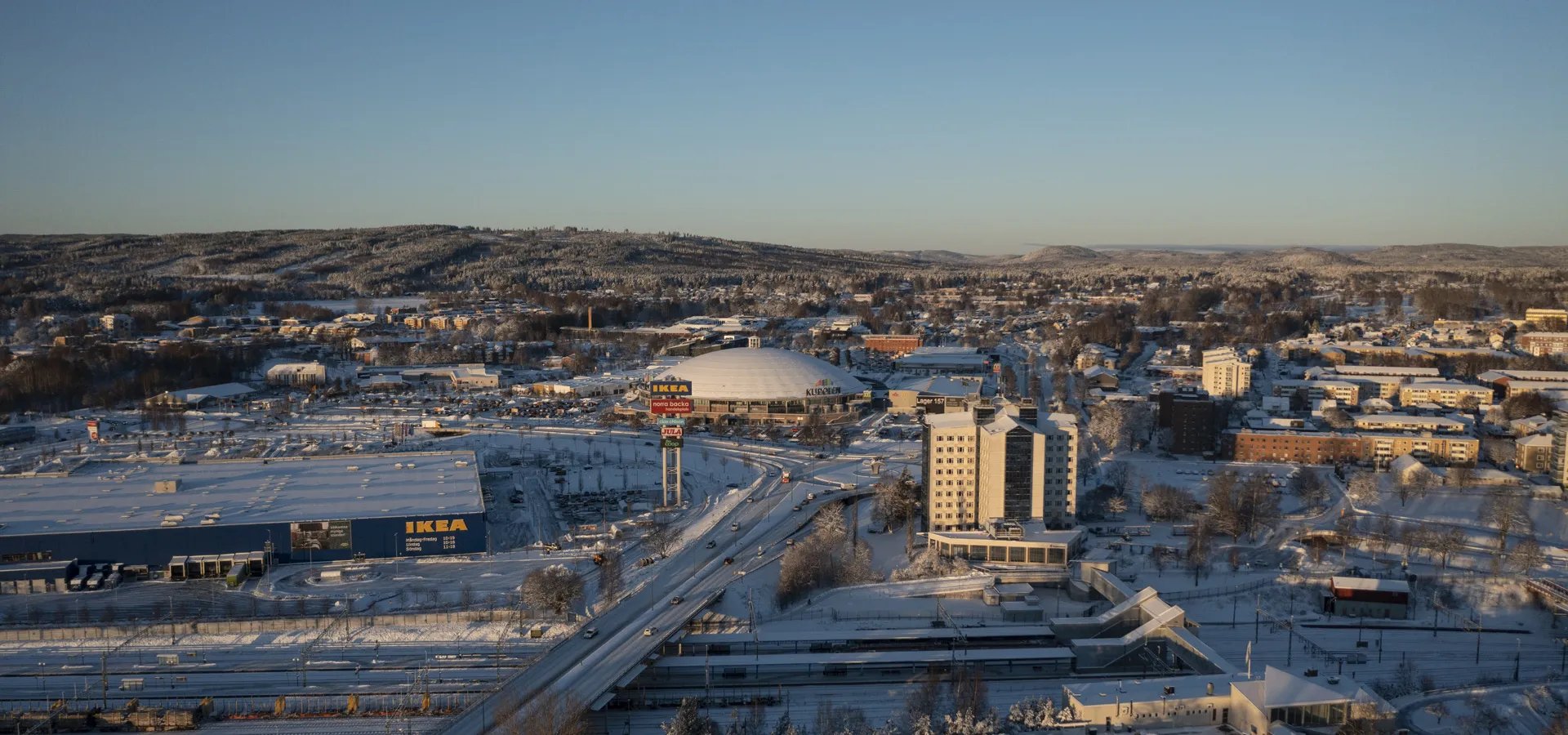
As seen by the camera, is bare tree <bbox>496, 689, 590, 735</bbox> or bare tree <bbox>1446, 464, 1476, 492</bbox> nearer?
bare tree <bbox>496, 689, 590, 735</bbox>

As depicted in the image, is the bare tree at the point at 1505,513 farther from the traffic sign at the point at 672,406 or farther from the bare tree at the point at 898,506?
the traffic sign at the point at 672,406

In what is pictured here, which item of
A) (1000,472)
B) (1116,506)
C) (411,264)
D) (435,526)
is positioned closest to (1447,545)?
(1116,506)

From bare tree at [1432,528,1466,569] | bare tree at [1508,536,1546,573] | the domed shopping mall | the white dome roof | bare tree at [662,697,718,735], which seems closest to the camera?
bare tree at [662,697,718,735]

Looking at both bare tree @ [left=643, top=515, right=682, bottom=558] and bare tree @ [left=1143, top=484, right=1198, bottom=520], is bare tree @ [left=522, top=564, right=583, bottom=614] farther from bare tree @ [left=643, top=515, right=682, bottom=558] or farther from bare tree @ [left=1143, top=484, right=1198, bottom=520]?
bare tree @ [left=1143, top=484, right=1198, bottom=520]

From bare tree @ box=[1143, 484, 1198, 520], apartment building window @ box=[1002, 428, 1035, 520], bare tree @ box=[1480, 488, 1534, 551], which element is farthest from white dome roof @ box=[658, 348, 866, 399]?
bare tree @ box=[1480, 488, 1534, 551]

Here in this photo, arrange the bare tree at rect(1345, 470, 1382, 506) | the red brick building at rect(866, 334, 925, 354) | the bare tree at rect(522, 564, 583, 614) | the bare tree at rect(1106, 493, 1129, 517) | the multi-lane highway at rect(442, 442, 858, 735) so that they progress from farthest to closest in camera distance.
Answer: the red brick building at rect(866, 334, 925, 354), the bare tree at rect(1345, 470, 1382, 506), the bare tree at rect(1106, 493, 1129, 517), the bare tree at rect(522, 564, 583, 614), the multi-lane highway at rect(442, 442, 858, 735)

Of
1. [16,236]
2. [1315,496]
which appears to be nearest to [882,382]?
[1315,496]

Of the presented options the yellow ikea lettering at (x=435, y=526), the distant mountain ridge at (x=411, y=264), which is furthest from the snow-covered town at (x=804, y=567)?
the distant mountain ridge at (x=411, y=264)
